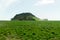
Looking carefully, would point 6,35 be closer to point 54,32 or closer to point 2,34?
point 2,34

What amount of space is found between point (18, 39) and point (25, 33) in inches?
110

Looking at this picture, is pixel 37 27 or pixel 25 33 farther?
pixel 37 27

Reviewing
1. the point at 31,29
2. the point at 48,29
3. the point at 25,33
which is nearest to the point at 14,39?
the point at 25,33

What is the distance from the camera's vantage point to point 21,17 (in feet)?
281

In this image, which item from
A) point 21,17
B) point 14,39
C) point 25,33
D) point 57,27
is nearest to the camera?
point 14,39

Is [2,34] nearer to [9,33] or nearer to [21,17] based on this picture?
[9,33]

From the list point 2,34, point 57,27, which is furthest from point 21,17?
point 2,34

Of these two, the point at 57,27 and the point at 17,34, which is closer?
the point at 17,34

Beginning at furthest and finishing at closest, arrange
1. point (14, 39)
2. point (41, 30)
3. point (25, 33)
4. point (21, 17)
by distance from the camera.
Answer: point (21, 17)
point (41, 30)
point (25, 33)
point (14, 39)

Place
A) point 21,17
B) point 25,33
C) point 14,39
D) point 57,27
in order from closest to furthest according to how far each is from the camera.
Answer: point 14,39, point 25,33, point 57,27, point 21,17

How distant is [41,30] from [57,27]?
4533 mm

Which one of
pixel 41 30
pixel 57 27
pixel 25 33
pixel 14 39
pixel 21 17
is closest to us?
pixel 14 39

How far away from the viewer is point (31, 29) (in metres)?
41.9

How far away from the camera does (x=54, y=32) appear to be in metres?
40.8
